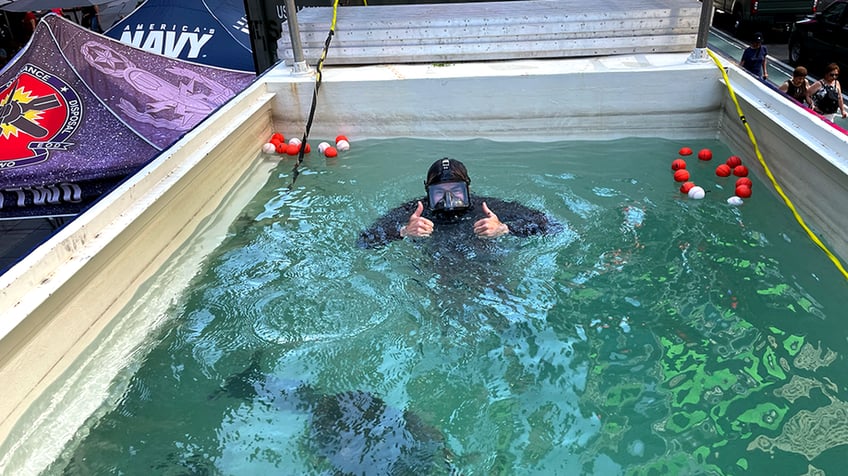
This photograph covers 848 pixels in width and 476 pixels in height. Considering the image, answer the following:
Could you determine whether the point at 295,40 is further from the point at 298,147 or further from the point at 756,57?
the point at 756,57

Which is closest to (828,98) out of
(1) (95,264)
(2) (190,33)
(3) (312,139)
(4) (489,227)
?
(4) (489,227)

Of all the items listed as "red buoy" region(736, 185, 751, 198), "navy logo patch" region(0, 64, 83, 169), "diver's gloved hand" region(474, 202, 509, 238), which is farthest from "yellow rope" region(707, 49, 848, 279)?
"navy logo patch" region(0, 64, 83, 169)

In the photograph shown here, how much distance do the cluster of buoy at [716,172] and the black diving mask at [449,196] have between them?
7.27 feet

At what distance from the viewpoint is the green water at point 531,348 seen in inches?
111

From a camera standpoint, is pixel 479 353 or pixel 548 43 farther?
pixel 548 43

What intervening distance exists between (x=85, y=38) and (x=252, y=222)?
7.93ft

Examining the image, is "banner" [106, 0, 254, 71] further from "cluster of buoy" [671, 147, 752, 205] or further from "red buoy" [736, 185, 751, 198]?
"red buoy" [736, 185, 751, 198]

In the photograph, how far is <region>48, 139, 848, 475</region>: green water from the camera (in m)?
2.83

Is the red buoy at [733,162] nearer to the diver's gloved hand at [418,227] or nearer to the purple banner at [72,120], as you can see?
the diver's gloved hand at [418,227]

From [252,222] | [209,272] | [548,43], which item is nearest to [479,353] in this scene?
[209,272]

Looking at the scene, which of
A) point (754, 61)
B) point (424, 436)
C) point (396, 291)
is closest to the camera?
point (424, 436)

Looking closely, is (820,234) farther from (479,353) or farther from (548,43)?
(548,43)

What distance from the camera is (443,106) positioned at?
665 centimetres

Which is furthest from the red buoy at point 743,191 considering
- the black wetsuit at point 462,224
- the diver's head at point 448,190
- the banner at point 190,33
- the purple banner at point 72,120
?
the banner at point 190,33
